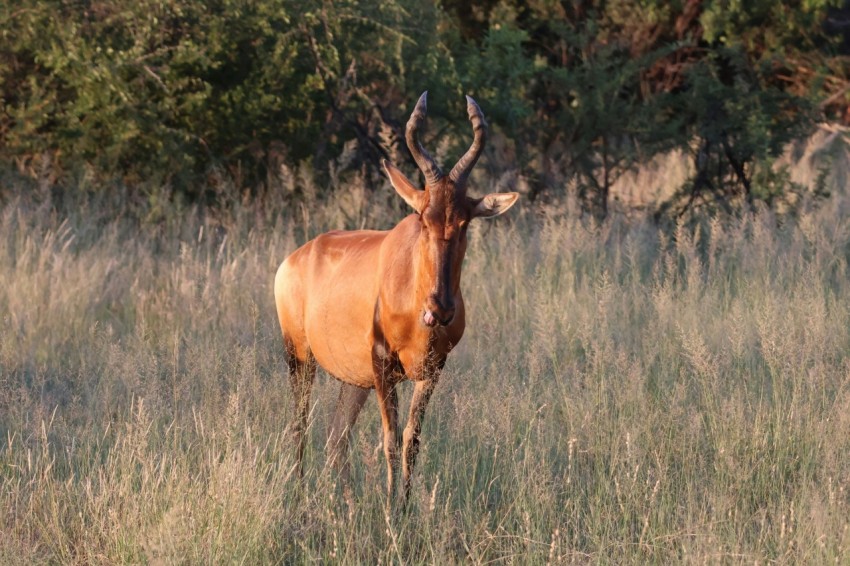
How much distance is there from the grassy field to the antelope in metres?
0.24

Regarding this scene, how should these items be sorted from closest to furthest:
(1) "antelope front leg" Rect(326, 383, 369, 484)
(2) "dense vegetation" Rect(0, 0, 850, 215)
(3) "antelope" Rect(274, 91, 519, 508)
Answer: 1. (3) "antelope" Rect(274, 91, 519, 508)
2. (1) "antelope front leg" Rect(326, 383, 369, 484)
3. (2) "dense vegetation" Rect(0, 0, 850, 215)

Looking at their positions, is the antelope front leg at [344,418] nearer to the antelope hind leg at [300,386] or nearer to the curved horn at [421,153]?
the antelope hind leg at [300,386]

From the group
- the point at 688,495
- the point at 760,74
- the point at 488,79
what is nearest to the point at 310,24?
the point at 488,79

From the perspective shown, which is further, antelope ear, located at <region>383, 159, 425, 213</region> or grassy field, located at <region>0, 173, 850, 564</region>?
antelope ear, located at <region>383, 159, 425, 213</region>

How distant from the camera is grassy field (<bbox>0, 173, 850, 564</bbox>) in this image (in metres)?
5.11

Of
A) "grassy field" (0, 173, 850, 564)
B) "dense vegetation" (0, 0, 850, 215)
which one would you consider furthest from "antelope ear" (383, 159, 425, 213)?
"dense vegetation" (0, 0, 850, 215)

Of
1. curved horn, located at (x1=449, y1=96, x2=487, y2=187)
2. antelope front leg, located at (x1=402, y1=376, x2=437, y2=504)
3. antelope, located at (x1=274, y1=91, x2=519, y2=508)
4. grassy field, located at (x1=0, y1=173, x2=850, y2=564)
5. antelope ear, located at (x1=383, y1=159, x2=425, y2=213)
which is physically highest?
curved horn, located at (x1=449, y1=96, x2=487, y2=187)

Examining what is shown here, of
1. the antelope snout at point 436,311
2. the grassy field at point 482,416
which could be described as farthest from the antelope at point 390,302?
the grassy field at point 482,416

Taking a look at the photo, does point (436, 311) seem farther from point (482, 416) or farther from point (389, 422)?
point (482, 416)

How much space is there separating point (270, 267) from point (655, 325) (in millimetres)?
3767

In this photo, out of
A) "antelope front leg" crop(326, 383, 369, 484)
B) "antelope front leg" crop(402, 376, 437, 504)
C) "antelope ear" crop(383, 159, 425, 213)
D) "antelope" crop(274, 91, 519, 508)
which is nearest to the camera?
"antelope" crop(274, 91, 519, 508)

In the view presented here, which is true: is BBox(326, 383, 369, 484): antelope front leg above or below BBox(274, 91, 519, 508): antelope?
below

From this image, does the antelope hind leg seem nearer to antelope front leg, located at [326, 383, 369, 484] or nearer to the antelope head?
antelope front leg, located at [326, 383, 369, 484]

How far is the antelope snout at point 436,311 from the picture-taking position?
527 centimetres
